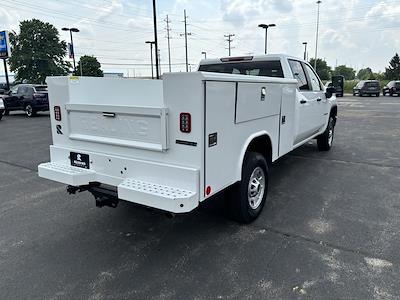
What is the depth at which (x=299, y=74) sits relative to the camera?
5.70 metres

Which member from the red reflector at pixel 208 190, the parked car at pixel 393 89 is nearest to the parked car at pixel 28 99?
the red reflector at pixel 208 190

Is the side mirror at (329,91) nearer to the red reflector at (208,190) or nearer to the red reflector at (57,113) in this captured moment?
the red reflector at (208,190)

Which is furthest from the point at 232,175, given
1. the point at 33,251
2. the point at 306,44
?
the point at 306,44

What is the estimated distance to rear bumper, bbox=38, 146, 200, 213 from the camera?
2.81 m

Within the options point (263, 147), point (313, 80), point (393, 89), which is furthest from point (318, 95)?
point (393, 89)

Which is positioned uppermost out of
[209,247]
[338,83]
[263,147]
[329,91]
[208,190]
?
[338,83]

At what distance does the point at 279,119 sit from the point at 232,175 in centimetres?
142

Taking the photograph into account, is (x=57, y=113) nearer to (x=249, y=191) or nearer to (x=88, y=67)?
(x=249, y=191)

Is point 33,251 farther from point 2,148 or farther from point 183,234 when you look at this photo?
point 2,148

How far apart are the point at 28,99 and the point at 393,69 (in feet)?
222

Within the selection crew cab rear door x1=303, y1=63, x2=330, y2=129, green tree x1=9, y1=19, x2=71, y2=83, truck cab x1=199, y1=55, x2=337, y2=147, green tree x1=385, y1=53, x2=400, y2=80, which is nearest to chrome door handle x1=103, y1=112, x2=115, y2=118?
truck cab x1=199, y1=55, x2=337, y2=147

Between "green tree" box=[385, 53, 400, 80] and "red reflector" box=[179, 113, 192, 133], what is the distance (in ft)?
228

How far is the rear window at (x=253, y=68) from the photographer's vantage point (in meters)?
5.26

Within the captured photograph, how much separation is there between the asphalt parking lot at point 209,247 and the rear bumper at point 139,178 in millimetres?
689
